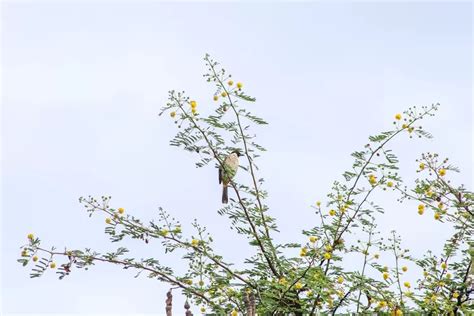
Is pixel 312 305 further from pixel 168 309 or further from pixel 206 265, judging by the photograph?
pixel 168 309

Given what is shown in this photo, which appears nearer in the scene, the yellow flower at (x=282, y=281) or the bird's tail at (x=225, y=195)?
the yellow flower at (x=282, y=281)

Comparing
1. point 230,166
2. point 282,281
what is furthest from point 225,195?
point 282,281

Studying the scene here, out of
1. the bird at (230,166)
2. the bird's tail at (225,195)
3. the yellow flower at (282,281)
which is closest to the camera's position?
the yellow flower at (282,281)

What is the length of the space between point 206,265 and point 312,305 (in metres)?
0.95

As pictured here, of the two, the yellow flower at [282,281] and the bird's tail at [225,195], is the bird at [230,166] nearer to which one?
the bird's tail at [225,195]

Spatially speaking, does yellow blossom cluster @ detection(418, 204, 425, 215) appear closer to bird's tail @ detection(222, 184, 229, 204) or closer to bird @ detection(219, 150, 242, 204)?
bird @ detection(219, 150, 242, 204)

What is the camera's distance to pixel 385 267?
611cm

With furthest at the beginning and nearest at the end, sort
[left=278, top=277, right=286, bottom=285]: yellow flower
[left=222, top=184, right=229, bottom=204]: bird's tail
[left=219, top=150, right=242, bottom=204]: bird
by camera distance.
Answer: [left=222, top=184, right=229, bottom=204]: bird's tail
[left=219, top=150, right=242, bottom=204]: bird
[left=278, top=277, right=286, bottom=285]: yellow flower

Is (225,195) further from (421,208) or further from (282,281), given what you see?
(421,208)

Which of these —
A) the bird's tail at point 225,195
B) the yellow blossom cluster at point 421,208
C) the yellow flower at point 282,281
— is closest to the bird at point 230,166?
the bird's tail at point 225,195

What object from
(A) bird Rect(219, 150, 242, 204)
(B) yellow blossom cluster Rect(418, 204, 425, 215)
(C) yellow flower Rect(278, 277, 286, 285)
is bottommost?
(C) yellow flower Rect(278, 277, 286, 285)

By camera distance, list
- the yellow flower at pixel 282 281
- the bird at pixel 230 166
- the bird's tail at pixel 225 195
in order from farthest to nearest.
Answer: the bird's tail at pixel 225 195 → the bird at pixel 230 166 → the yellow flower at pixel 282 281

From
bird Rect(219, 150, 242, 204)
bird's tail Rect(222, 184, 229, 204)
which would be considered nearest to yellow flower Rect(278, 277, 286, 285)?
bird Rect(219, 150, 242, 204)

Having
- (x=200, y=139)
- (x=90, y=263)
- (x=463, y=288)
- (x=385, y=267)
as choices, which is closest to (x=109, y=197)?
(x=90, y=263)
